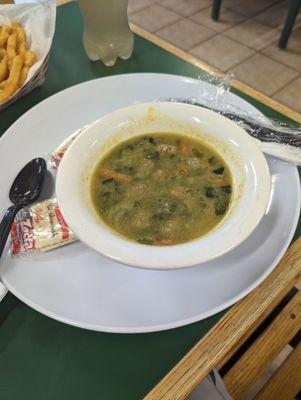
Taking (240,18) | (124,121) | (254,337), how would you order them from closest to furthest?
1. (124,121)
2. (254,337)
3. (240,18)

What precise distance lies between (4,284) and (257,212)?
54cm

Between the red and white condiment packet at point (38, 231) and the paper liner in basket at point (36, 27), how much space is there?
429 mm

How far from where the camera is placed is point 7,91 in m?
1.13

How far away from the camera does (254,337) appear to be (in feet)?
3.65

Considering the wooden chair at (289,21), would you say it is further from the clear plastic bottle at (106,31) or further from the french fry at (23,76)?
the french fry at (23,76)

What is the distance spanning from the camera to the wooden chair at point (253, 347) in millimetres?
717

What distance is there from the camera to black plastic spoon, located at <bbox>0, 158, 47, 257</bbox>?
2.86 ft

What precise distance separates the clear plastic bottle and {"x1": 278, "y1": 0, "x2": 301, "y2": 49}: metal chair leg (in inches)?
82.6

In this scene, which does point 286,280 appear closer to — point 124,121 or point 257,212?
point 257,212

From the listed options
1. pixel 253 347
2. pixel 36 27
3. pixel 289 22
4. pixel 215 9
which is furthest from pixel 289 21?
pixel 253 347

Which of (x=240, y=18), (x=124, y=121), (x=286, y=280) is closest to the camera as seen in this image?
(x=286, y=280)

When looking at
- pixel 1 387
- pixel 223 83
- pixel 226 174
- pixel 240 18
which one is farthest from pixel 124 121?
pixel 240 18

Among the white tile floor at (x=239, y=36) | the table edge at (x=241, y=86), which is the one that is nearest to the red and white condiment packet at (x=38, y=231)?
the table edge at (x=241, y=86)

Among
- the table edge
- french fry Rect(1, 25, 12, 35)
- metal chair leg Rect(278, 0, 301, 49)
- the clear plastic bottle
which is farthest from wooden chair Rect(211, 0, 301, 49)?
french fry Rect(1, 25, 12, 35)
